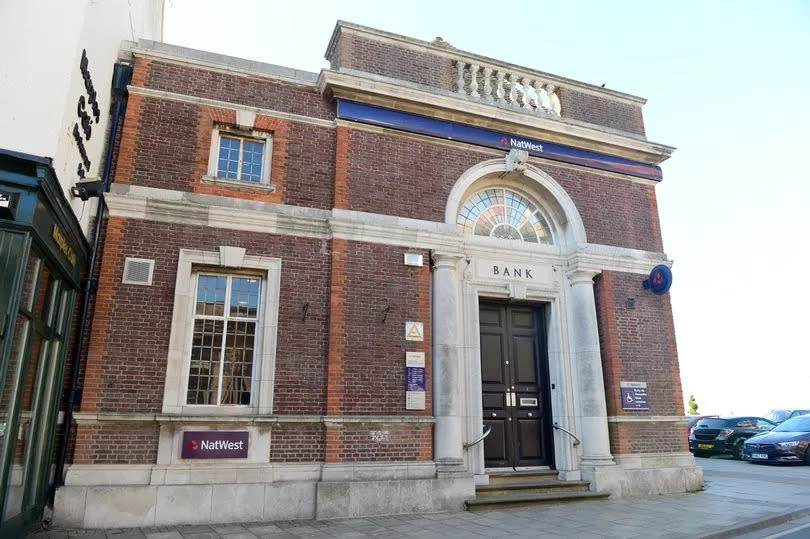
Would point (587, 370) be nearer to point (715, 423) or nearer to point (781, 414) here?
point (715, 423)

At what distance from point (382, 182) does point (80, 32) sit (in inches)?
193

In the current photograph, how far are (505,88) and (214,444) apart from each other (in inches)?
346

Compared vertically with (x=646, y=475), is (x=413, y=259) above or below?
above

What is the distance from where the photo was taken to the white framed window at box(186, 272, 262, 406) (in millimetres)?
8195

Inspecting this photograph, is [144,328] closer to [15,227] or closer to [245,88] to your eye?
[15,227]

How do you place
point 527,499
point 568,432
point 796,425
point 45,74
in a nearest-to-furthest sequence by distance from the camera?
point 45,74 < point 527,499 < point 568,432 < point 796,425

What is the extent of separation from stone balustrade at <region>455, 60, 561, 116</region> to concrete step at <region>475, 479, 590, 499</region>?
7094mm

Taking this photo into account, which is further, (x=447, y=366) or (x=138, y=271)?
(x=447, y=366)

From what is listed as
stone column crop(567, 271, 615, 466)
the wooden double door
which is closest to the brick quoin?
stone column crop(567, 271, 615, 466)

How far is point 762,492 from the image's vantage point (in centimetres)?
999

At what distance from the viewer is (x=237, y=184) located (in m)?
8.91

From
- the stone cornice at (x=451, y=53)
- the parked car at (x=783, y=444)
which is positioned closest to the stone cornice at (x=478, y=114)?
the stone cornice at (x=451, y=53)

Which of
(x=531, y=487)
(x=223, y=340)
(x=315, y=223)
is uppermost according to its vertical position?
(x=315, y=223)

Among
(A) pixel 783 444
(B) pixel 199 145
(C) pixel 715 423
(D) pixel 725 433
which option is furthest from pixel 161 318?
(C) pixel 715 423
